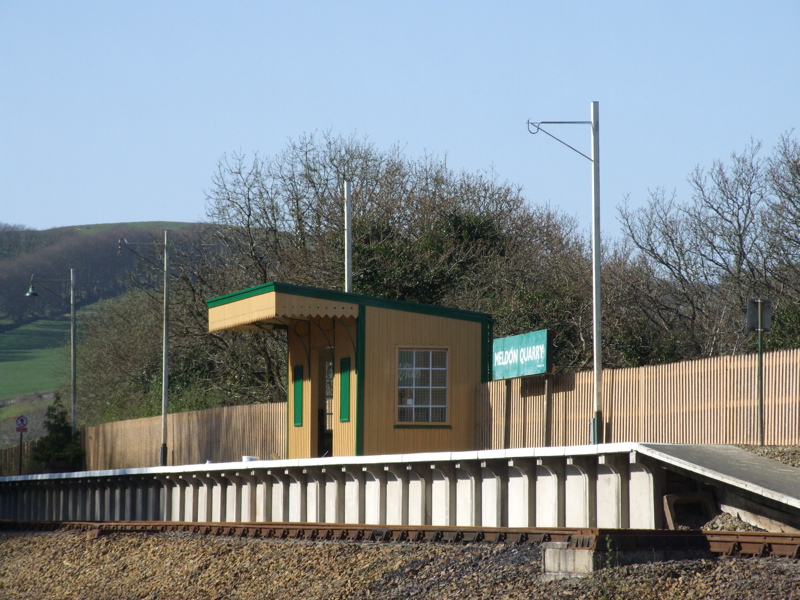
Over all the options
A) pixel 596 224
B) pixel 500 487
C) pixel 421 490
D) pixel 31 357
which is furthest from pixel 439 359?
pixel 31 357

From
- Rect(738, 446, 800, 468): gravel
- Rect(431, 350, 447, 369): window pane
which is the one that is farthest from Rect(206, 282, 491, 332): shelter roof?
Rect(738, 446, 800, 468): gravel

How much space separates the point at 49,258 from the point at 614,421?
138333 millimetres

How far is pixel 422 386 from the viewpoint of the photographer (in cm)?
2212

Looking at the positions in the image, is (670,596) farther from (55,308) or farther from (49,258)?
(49,258)

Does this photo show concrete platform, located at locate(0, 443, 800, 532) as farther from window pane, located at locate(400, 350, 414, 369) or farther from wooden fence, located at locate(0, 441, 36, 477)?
wooden fence, located at locate(0, 441, 36, 477)

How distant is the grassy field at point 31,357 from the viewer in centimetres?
9406

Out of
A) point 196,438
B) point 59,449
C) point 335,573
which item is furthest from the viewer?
point 59,449

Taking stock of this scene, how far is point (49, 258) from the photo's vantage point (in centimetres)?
14750

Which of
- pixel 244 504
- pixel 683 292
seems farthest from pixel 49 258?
pixel 244 504

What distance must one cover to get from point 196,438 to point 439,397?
11878mm

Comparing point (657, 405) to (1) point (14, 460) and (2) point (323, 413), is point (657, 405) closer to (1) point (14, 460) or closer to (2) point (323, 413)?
(2) point (323, 413)

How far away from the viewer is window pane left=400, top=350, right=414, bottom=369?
22188mm

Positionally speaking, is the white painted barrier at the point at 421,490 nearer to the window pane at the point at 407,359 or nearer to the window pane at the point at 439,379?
the window pane at the point at 407,359

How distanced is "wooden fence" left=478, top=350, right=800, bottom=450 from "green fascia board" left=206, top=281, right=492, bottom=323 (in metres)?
1.50
